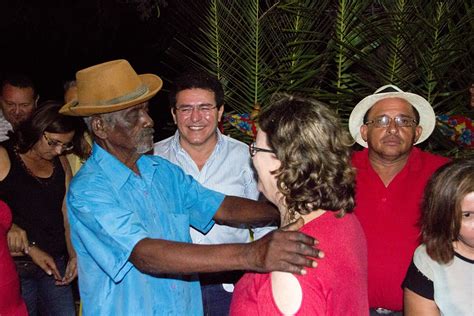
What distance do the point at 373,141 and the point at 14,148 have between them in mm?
2371

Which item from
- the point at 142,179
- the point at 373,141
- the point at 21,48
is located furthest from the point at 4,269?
the point at 21,48

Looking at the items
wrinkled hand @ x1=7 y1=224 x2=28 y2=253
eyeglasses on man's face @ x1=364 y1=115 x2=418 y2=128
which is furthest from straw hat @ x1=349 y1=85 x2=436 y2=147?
wrinkled hand @ x1=7 y1=224 x2=28 y2=253

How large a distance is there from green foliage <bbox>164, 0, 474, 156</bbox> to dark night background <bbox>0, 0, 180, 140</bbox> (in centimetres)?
530

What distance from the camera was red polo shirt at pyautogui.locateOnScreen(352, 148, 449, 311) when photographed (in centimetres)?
362

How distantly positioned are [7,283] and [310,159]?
6.98 feet

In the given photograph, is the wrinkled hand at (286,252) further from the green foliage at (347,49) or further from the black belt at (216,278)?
the green foliage at (347,49)

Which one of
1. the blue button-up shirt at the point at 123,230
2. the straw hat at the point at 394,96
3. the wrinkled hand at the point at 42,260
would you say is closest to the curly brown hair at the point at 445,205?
the blue button-up shirt at the point at 123,230

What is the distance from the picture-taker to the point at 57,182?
14.9 feet

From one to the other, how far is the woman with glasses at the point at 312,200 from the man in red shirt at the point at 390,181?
1.42 metres

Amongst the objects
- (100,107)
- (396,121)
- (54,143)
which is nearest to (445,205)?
(396,121)

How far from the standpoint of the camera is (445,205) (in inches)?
103

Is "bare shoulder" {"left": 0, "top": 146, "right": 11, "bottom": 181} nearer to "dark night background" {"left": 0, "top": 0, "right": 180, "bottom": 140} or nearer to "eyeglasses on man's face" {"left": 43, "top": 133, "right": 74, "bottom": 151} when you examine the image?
"eyeglasses on man's face" {"left": 43, "top": 133, "right": 74, "bottom": 151}

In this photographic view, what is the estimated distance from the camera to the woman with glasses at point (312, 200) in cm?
203

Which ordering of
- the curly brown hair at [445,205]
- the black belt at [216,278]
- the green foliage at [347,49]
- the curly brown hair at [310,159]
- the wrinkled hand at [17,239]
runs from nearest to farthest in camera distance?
1. the curly brown hair at [310,159]
2. the curly brown hair at [445,205]
3. the wrinkled hand at [17,239]
4. the black belt at [216,278]
5. the green foliage at [347,49]
